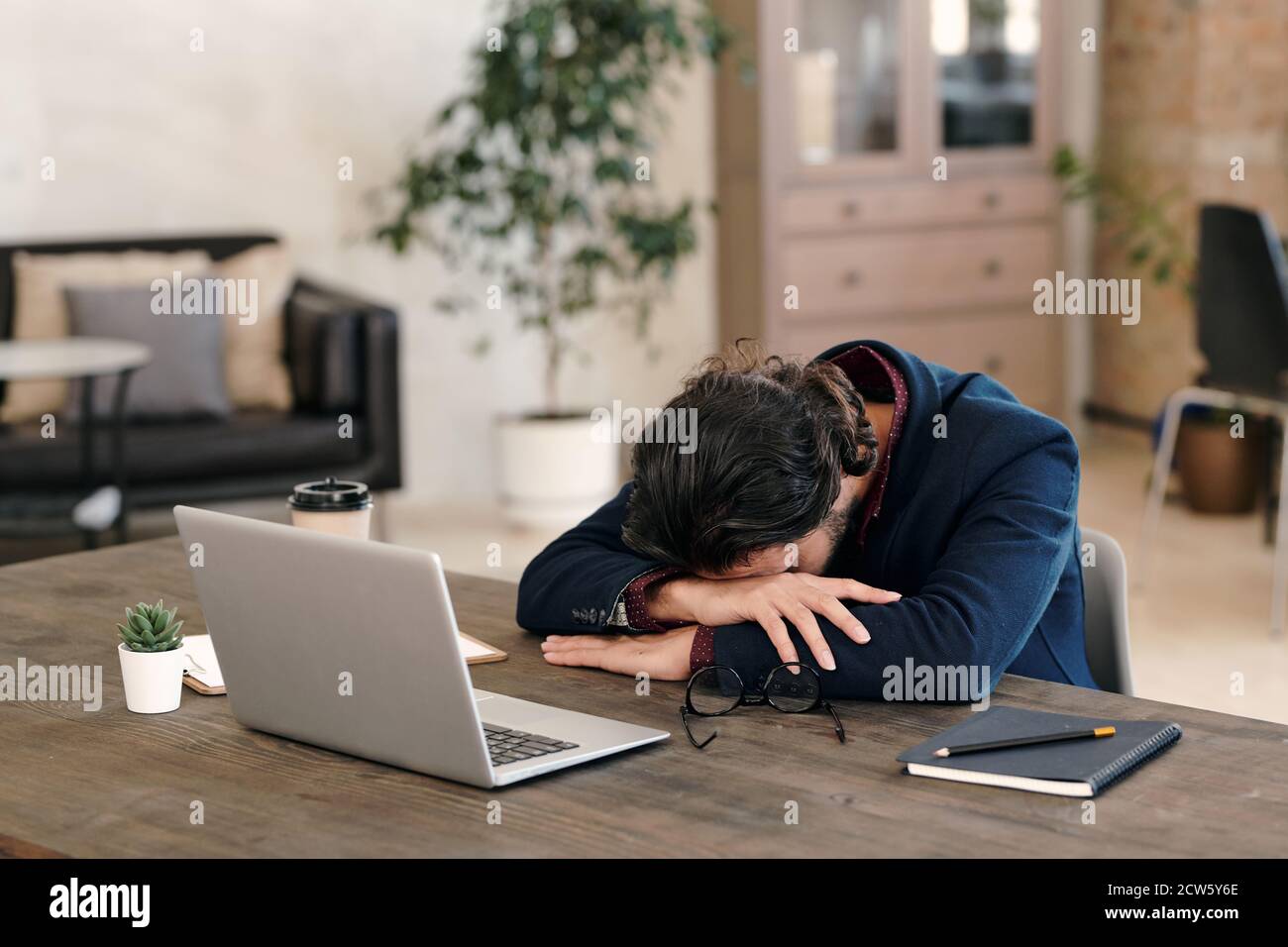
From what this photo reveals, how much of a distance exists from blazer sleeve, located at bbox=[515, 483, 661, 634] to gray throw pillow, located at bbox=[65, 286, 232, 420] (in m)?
2.81

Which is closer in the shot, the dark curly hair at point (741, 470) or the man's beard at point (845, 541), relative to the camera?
→ the dark curly hair at point (741, 470)

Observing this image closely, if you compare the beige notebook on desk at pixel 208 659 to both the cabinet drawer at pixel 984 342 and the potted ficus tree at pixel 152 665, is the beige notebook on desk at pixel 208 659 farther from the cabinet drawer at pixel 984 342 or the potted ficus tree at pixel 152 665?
the cabinet drawer at pixel 984 342

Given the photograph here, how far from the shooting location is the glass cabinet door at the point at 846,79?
5.55m

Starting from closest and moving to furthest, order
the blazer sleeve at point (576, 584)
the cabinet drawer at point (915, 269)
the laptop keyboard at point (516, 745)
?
the laptop keyboard at point (516, 745)
the blazer sleeve at point (576, 584)
the cabinet drawer at point (915, 269)

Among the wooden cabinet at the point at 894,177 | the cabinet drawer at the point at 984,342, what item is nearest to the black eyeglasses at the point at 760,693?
the wooden cabinet at the point at 894,177

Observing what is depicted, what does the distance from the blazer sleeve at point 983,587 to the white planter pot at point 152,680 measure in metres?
0.50

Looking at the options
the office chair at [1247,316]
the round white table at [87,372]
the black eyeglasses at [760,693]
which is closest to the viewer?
the black eyeglasses at [760,693]

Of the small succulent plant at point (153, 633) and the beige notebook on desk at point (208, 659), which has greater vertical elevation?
the small succulent plant at point (153, 633)

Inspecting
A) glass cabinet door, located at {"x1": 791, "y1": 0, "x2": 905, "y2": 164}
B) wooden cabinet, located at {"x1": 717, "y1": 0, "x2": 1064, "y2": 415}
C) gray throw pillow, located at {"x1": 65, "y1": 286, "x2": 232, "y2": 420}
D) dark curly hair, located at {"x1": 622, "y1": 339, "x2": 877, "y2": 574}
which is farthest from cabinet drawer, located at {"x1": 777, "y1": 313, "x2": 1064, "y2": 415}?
dark curly hair, located at {"x1": 622, "y1": 339, "x2": 877, "y2": 574}

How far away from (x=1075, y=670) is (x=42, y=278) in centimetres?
349

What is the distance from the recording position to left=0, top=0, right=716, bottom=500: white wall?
4.83 meters

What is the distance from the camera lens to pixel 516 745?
4.47 feet

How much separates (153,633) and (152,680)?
4 centimetres

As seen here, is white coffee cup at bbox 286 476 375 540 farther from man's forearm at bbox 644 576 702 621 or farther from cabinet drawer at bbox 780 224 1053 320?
cabinet drawer at bbox 780 224 1053 320
